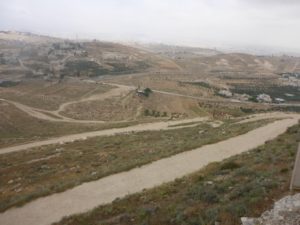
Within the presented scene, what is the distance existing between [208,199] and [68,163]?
21.8 metres

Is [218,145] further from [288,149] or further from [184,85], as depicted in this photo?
[184,85]

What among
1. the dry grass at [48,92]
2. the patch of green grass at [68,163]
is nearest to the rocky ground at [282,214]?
the patch of green grass at [68,163]

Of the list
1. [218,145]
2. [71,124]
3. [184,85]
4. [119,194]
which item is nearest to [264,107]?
[184,85]

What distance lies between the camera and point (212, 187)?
21.0 metres

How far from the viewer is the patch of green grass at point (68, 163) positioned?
27.5m

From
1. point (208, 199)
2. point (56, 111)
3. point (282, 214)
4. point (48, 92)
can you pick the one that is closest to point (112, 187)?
point (208, 199)

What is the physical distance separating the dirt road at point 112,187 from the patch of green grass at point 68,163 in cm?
90

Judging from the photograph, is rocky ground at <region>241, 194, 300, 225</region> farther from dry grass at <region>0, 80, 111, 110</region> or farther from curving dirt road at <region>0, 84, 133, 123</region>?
dry grass at <region>0, 80, 111, 110</region>

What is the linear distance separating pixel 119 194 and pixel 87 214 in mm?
3654

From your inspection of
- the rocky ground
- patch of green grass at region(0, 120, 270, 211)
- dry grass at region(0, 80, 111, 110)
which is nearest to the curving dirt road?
dry grass at region(0, 80, 111, 110)

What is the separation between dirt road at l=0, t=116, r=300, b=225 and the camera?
2206cm

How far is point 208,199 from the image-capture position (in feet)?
63.2

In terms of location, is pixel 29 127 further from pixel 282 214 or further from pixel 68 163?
pixel 282 214

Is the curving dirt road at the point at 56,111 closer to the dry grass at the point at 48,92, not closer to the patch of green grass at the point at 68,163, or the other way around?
the dry grass at the point at 48,92
